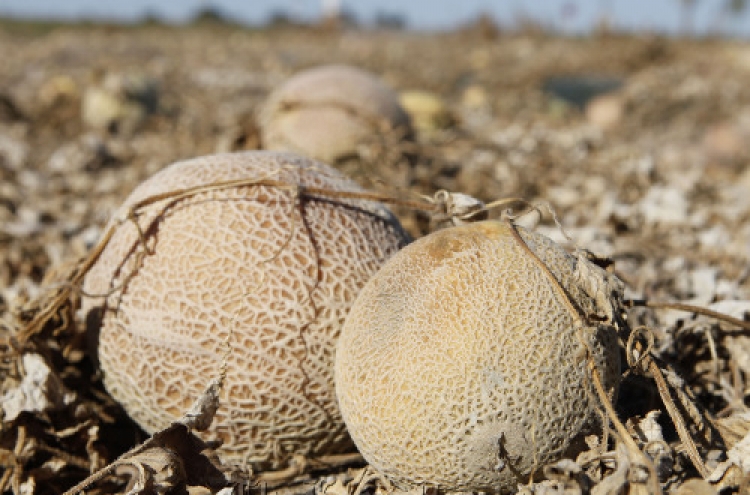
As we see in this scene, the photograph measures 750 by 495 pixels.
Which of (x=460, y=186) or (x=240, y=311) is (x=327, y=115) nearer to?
(x=460, y=186)

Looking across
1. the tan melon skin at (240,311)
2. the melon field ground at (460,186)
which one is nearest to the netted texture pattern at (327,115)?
the melon field ground at (460,186)

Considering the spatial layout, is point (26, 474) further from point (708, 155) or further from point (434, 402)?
point (708, 155)

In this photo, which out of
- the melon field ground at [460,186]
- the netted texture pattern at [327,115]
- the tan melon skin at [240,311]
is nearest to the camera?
the tan melon skin at [240,311]

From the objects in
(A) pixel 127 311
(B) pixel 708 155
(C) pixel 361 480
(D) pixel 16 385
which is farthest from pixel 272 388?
(B) pixel 708 155

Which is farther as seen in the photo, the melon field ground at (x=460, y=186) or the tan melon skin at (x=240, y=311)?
the melon field ground at (x=460, y=186)

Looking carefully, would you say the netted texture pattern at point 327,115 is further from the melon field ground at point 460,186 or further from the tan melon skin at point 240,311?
the tan melon skin at point 240,311

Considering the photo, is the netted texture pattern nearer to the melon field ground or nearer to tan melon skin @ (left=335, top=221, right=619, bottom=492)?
the melon field ground

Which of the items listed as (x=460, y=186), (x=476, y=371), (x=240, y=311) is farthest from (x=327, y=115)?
(x=476, y=371)
